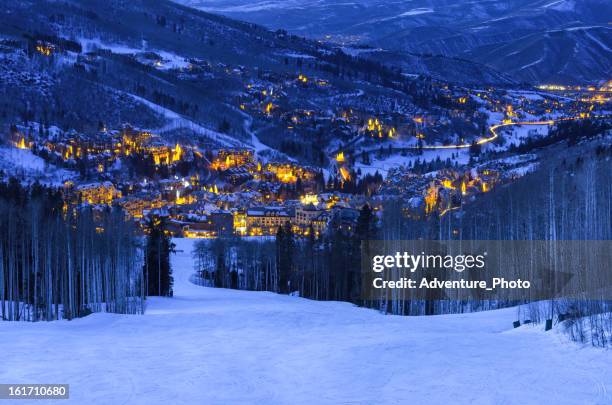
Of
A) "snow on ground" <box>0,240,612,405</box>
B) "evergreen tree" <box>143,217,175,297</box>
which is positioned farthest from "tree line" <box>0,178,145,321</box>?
"snow on ground" <box>0,240,612,405</box>

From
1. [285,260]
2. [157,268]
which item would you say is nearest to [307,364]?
[157,268]

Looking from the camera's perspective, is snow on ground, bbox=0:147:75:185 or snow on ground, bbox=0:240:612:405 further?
snow on ground, bbox=0:147:75:185

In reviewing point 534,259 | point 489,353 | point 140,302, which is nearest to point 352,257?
point 534,259

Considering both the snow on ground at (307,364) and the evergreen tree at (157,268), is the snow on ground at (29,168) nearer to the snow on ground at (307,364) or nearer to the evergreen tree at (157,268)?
the evergreen tree at (157,268)

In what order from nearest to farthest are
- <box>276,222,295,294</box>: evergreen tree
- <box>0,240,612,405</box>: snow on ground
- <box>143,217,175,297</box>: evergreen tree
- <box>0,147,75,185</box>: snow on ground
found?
<box>0,240,612,405</box>: snow on ground, <box>143,217,175,297</box>: evergreen tree, <box>276,222,295,294</box>: evergreen tree, <box>0,147,75,185</box>: snow on ground

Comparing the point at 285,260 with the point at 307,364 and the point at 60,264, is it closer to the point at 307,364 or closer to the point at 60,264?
the point at 60,264

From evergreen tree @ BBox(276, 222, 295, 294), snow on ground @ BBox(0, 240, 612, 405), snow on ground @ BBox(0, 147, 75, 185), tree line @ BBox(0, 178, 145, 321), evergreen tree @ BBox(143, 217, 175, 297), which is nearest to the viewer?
snow on ground @ BBox(0, 240, 612, 405)

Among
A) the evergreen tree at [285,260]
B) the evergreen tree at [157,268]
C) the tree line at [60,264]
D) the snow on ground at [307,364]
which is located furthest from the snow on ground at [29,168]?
the snow on ground at [307,364]

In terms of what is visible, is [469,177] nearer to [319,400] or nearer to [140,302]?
[140,302]

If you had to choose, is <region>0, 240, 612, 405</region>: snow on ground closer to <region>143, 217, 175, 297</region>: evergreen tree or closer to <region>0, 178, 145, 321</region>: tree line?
<region>0, 178, 145, 321</region>: tree line
